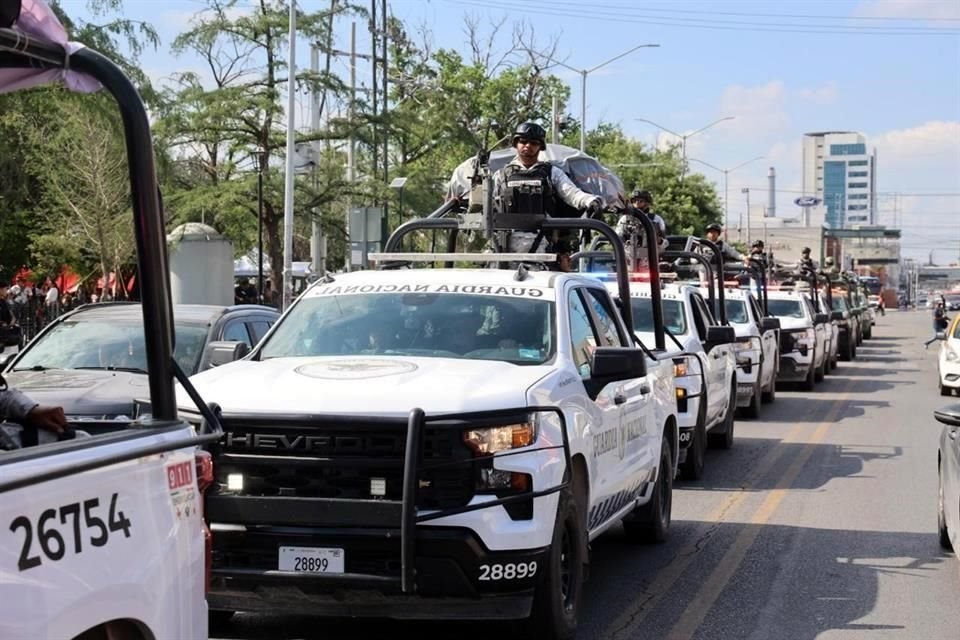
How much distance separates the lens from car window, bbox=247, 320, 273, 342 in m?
12.6

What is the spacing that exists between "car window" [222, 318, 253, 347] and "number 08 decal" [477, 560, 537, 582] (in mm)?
6403

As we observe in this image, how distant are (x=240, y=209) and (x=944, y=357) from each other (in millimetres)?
19503

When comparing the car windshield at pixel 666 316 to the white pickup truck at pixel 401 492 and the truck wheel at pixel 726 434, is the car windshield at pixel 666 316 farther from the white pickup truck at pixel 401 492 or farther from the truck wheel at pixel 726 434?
the white pickup truck at pixel 401 492

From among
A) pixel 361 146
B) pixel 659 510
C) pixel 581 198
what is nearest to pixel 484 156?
pixel 581 198

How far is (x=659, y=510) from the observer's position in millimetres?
9812

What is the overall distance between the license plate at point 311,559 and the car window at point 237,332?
6.08m

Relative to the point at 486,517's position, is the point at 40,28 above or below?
above

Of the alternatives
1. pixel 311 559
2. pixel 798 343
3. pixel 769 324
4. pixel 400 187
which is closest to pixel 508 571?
pixel 311 559

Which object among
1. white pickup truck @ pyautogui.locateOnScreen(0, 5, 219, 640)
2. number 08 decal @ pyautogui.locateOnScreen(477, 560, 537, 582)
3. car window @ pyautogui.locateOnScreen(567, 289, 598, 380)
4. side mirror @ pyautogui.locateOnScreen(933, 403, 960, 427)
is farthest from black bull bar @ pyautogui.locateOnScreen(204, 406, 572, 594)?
side mirror @ pyautogui.locateOnScreen(933, 403, 960, 427)

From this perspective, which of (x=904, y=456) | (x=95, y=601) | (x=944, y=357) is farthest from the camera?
(x=944, y=357)

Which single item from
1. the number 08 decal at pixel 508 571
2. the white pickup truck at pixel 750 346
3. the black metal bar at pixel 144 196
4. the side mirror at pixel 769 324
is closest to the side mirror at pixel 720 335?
the white pickup truck at pixel 750 346

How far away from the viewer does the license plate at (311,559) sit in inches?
243

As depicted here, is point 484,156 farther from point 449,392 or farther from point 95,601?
point 95,601

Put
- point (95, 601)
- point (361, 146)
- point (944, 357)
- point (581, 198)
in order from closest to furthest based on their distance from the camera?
point (95, 601), point (581, 198), point (944, 357), point (361, 146)
